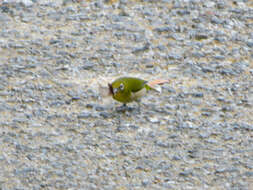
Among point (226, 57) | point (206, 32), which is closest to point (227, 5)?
point (206, 32)

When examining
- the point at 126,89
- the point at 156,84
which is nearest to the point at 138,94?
the point at 126,89

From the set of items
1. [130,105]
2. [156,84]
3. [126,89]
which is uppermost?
[126,89]

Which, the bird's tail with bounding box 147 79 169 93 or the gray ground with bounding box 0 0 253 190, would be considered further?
the bird's tail with bounding box 147 79 169 93

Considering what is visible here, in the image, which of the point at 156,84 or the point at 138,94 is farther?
the point at 156,84

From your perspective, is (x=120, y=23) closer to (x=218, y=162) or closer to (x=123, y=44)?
(x=123, y=44)

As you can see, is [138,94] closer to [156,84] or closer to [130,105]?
[130,105]

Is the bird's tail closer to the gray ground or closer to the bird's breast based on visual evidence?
the gray ground

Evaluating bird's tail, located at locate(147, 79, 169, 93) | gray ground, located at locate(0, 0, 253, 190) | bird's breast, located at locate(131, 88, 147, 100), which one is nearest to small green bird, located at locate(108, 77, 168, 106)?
bird's breast, located at locate(131, 88, 147, 100)

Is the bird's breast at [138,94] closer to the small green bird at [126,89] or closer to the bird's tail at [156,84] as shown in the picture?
the small green bird at [126,89]

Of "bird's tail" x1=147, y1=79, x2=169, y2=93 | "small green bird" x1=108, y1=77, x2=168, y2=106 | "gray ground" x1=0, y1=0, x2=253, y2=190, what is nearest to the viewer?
"gray ground" x1=0, y1=0, x2=253, y2=190
